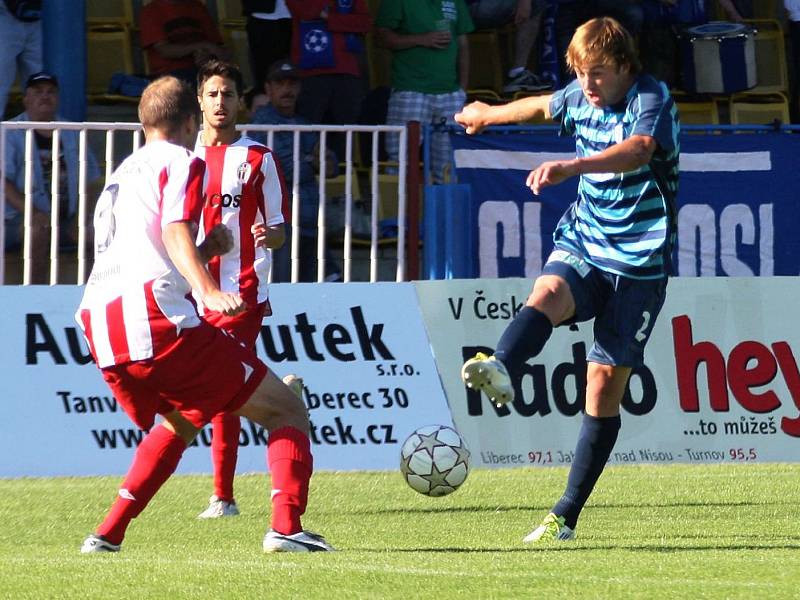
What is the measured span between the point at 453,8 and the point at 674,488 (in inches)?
214

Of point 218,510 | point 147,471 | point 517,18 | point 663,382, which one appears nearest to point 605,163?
point 147,471

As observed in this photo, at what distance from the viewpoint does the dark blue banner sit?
10.0 meters

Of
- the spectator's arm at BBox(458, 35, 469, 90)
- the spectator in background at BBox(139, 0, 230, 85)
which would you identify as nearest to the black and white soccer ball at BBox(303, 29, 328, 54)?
the spectator in background at BBox(139, 0, 230, 85)

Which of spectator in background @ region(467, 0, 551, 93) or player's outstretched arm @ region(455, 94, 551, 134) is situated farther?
spectator in background @ region(467, 0, 551, 93)

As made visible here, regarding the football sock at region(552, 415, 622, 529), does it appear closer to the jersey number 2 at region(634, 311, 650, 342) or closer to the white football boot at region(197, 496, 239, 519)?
the jersey number 2 at region(634, 311, 650, 342)

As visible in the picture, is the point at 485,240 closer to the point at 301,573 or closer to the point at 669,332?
the point at 669,332

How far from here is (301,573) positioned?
519 centimetres

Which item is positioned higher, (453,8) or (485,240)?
(453,8)

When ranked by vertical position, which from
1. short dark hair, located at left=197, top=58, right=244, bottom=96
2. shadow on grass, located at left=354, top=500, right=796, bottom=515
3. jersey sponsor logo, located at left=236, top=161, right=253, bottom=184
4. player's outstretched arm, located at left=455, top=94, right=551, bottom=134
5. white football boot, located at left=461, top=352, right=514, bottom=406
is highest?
short dark hair, located at left=197, top=58, right=244, bottom=96

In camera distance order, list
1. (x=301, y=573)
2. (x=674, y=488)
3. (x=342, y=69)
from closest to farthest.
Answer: (x=301, y=573)
(x=674, y=488)
(x=342, y=69)

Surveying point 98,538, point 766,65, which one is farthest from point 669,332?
point 766,65

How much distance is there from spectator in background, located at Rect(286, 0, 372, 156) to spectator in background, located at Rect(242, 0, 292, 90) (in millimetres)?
147

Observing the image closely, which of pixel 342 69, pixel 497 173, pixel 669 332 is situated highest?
pixel 342 69

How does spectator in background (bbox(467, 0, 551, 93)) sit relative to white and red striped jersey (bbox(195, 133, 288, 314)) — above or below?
above
